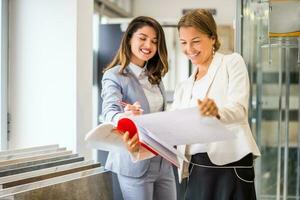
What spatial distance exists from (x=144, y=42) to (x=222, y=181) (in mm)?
635

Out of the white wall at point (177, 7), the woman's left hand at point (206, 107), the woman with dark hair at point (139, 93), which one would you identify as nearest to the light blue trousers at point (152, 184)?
the woman with dark hair at point (139, 93)

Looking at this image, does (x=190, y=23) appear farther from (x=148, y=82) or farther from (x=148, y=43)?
(x=148, y=82)

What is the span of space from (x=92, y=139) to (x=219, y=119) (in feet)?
1.37

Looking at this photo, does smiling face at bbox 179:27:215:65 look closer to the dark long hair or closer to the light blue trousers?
the dark long hair

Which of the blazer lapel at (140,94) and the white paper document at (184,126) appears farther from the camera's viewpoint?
the blazer lapel at (140,94)

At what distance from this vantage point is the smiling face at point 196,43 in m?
1.29

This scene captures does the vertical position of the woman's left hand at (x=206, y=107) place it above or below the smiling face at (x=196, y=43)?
below

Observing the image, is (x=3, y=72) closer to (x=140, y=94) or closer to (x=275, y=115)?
(x=140, y=94)

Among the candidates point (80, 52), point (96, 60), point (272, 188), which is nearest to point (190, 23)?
point (80, 52)

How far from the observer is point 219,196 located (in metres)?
1.28

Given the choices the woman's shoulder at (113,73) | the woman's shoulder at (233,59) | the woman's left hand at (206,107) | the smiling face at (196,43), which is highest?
the smiling face at (196,43)

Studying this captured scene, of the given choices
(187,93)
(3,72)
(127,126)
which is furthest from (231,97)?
(3,72)

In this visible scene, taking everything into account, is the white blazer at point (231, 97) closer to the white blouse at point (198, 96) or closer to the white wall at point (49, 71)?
the white blouse at point (198, 96)

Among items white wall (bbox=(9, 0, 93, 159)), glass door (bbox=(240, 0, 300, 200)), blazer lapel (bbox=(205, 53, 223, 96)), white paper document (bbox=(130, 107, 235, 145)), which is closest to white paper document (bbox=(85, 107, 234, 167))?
white paper document (bbox=(130, 107, 235, 145))
